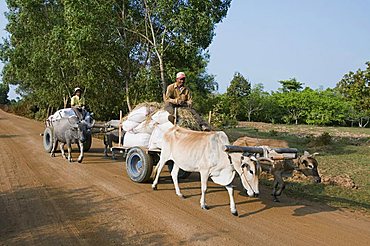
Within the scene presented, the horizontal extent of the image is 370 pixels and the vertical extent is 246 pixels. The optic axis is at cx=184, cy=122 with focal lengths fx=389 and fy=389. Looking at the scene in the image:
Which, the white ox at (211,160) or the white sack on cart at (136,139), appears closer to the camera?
the white ox at (211,160)

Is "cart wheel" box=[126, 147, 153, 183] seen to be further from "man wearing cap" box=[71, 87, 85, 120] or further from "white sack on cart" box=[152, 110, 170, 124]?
"man wearing cap" box=[71, 87, 85, 120]

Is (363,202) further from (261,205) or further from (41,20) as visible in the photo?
(41,20)

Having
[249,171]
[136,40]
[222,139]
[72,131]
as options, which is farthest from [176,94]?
[136,40]

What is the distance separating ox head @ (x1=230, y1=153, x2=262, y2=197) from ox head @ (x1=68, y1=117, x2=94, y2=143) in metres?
7.03

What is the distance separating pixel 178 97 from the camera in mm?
10234

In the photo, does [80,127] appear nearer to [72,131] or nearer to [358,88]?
[72,131]

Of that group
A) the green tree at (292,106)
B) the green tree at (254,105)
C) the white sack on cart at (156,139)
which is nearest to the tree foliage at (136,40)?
the white sack on cart at (156,139)

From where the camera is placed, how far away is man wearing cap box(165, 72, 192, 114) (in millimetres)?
9969

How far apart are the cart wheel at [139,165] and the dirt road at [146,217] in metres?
0.23

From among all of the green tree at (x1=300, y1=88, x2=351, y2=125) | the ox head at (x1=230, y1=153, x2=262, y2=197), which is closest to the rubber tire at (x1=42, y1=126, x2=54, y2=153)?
the ox head at (x1=230, y1=153, x2=262, y2=197)

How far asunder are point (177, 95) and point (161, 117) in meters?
0.72

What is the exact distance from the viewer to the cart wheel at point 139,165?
979 centimetres

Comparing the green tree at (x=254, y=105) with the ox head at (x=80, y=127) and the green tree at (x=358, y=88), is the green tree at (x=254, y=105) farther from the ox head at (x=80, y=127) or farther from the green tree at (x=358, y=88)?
the ox head at (x=80, y=127)

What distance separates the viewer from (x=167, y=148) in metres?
9.12
